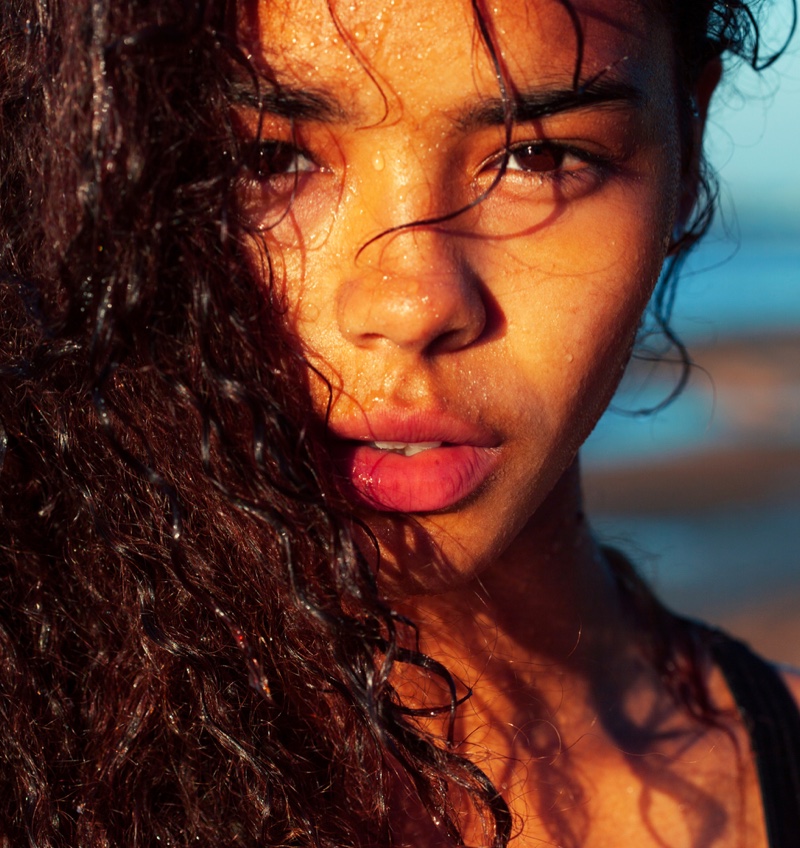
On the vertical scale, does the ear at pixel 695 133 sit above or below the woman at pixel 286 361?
above

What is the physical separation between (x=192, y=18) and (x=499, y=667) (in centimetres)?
123

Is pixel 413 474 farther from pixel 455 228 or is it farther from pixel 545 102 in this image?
pixel 545 102

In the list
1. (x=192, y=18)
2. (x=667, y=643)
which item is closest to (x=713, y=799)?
(x=667, y=643)

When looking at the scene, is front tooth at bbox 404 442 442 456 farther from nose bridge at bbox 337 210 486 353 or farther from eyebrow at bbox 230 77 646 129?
eyebrow at bbox 230 77 646 129

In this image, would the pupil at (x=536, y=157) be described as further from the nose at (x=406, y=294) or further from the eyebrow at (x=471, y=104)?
the nose at (x=406, y=294)

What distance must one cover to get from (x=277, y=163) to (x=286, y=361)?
10.5 inches

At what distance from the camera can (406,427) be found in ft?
4.89

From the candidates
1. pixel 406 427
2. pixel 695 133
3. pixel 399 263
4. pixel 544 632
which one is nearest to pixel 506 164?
pixel 399 263

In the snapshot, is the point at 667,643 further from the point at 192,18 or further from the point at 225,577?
the point at 192,18

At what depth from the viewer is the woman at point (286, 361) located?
138 centimetres

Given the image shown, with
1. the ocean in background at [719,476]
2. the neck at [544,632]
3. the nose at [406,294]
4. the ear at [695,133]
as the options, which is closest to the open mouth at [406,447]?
the nose at [406,294]

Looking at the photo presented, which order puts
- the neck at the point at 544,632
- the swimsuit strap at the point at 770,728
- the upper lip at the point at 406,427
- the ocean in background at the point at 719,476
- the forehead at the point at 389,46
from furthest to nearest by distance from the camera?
1. the ocean in background at the point at 719,476
2. the swimsuit strap at the point at 770,728
3. the neck at the point at 544,632
4. the upper lip at the point at 406,427
5. the forehead at the point at 389,46

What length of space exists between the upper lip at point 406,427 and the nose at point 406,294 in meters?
0.09

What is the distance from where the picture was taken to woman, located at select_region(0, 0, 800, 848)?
1.38 metres
